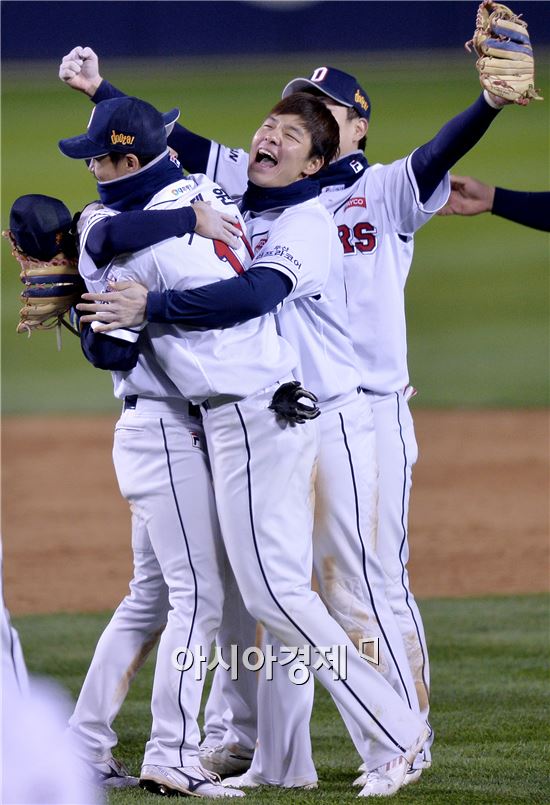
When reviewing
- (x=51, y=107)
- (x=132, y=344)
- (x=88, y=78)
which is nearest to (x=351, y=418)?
(x=132, y=344)

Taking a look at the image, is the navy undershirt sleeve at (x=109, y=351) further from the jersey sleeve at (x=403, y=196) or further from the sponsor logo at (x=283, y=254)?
the jersey sleeve at (x=403, y=196)

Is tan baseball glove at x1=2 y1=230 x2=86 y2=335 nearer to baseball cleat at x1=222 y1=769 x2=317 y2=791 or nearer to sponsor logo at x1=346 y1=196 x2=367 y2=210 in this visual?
sponsor logo at x1=346 y1=196 x2=367 y2=210

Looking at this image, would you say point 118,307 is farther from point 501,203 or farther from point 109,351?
point 501,203

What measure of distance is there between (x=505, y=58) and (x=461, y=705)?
2198 mm


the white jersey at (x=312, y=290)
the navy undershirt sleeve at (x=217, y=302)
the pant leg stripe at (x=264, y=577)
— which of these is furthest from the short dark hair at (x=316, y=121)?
the pant leg stripe at (x=264, y=577)

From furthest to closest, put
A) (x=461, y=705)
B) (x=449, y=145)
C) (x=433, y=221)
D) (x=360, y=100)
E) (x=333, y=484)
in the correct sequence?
1. (x=433, y=221)
2. (x=461, y=705)
3. (x=360, y=100)
4. (x=449, y=145)
5. (x=333, y=484)

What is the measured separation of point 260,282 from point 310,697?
3.67 ft

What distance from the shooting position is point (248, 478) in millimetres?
2824

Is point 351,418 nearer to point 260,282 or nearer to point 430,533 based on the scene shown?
point 260,282

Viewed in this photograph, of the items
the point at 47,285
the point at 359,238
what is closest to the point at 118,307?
the point at 47,285

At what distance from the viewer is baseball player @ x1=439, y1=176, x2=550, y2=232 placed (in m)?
3.98

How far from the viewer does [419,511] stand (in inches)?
316

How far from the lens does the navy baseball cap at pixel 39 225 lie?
2.94 meters

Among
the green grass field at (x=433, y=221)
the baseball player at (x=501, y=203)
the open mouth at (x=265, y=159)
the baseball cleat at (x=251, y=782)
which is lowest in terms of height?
the green grass field at (x=433, y=221)
